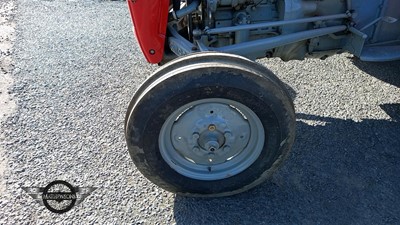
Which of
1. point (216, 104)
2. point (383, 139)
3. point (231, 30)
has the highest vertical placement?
point (231, 30)

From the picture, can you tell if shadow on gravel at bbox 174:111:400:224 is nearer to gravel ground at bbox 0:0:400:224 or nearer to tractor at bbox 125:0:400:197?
gravel ground at bbox 0:0:400:224

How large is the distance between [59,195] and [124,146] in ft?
2.24

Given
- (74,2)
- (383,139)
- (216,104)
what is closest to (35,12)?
(74,2)

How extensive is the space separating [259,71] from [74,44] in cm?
311

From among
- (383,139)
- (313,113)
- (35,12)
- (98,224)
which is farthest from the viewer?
(35,12)

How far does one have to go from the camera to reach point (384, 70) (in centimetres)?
466

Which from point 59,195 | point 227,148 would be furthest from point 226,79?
point 59,195

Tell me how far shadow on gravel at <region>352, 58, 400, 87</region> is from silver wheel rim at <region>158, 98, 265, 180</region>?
2.28 meters

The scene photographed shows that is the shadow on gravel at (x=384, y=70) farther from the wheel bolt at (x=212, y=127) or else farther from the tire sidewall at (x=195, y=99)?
the wheel bolt at (x=212, y=127)

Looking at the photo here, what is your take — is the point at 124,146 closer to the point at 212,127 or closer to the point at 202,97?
the point at 212,127

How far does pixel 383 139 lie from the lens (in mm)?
3734

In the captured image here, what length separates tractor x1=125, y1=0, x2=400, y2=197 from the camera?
2686 mm

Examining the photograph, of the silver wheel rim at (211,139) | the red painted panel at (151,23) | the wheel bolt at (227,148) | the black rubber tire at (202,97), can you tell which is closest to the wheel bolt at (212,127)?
the silver wheel rim at (211,139)

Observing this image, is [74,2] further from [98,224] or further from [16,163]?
[98,224]
